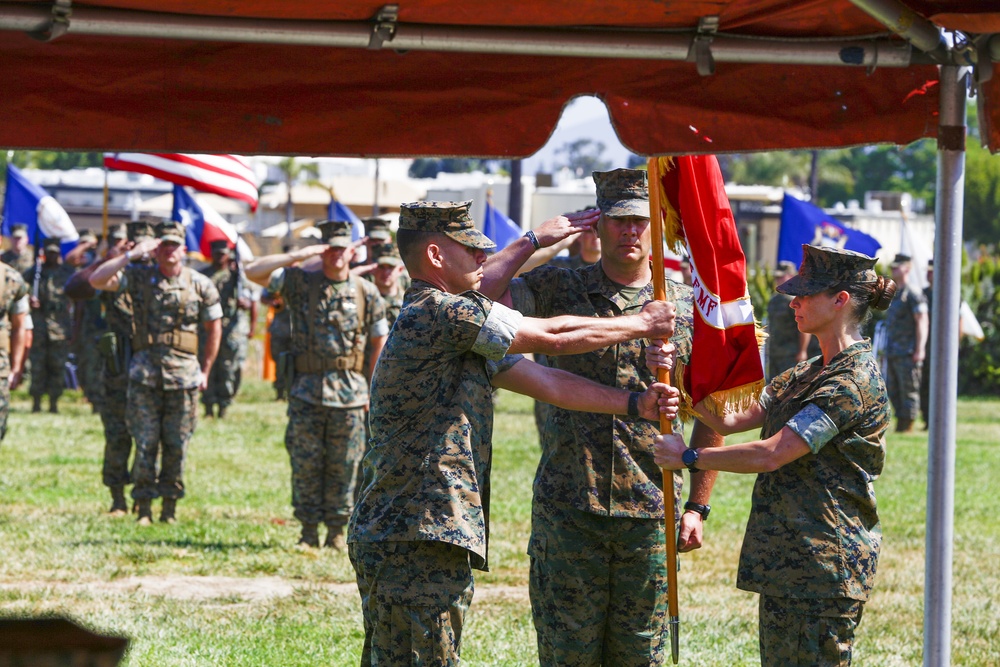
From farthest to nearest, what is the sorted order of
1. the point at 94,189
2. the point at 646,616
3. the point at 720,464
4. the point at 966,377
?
the point at 94,189
the point at 966,377
the point at 646,616
the point at 720,464

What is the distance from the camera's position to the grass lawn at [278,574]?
24.5 feet

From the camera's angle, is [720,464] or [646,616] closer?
[720,464]

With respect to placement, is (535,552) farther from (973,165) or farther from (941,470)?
(973,165)

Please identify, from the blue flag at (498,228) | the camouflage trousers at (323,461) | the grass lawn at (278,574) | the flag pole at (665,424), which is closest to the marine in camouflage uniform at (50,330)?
the grass lawn at (278,574)

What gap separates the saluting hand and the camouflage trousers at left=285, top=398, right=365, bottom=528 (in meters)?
5.00

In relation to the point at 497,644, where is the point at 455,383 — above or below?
above

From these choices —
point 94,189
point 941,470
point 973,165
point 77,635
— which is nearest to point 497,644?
point 941,470

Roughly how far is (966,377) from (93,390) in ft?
57.1

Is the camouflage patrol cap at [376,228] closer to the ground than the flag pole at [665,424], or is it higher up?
higher up

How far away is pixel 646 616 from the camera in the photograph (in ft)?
17.2

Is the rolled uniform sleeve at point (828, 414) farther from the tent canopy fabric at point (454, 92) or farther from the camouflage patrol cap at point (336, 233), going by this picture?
the camouflage patrol cap at point (336, 233)

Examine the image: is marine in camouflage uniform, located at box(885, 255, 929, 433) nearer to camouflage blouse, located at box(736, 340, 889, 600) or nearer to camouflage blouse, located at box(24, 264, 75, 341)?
camouflage blouse, located at box(24, 264, 75, 341)

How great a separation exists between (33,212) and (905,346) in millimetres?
13527

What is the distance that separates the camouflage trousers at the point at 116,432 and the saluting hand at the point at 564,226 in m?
7.08
